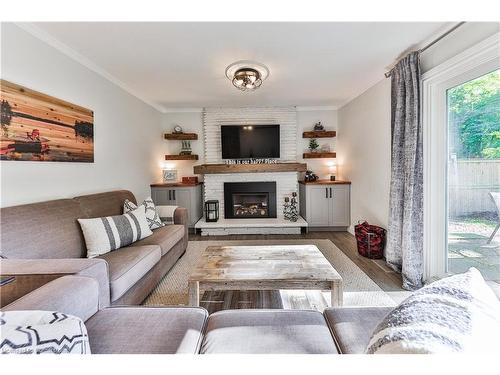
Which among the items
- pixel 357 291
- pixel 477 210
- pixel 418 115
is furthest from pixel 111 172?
pixel 477 210

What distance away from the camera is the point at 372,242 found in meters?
3.10

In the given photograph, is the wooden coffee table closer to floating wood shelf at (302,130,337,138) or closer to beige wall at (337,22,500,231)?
beige wall at (337,22,500,231)

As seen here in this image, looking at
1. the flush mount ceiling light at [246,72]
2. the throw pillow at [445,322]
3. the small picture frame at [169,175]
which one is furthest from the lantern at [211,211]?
the throw pillow at [445,322]

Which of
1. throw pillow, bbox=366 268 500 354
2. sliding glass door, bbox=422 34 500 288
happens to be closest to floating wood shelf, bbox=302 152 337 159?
sliding glass door, bbox=422 34 500 288

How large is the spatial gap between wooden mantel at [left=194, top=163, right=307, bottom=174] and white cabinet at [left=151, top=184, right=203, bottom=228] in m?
0.44

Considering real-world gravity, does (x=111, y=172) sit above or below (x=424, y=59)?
below

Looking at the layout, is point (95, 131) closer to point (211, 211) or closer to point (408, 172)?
point (211, 211)

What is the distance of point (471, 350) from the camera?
1.69 ft

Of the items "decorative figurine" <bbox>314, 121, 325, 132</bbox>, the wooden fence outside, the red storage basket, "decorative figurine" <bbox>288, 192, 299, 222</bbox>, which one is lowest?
the red storage basket

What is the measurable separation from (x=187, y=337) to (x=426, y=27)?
9.26 feet

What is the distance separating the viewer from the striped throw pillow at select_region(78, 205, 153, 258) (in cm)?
208

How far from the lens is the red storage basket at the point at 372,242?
3094 millimetres

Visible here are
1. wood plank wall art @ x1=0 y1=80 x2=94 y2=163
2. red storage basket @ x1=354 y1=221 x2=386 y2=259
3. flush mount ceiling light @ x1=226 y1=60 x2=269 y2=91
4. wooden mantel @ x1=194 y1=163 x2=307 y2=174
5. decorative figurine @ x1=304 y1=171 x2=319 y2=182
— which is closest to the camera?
wood plank wall art @ x1=0 y1=80 x2=94 y2=163
